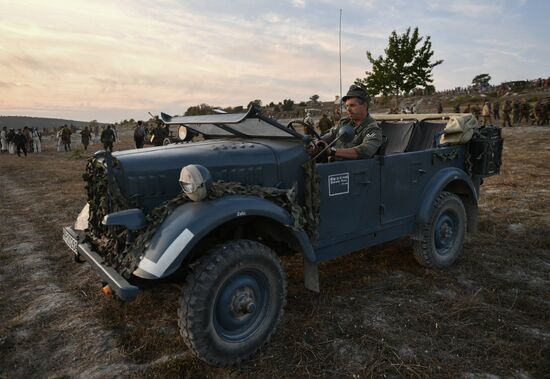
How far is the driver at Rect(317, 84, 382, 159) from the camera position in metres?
3.74

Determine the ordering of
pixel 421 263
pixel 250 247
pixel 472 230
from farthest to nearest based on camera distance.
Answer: pixel 472 230
pixel 421 263
pixel 250 247

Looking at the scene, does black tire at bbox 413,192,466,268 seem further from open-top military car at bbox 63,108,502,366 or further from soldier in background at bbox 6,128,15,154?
soldier in background at bbox 6,128,15,154

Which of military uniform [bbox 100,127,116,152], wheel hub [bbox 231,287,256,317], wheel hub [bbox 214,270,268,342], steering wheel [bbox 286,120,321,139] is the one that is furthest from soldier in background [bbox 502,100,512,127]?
wheel hub [bbox 231,287,256,317]

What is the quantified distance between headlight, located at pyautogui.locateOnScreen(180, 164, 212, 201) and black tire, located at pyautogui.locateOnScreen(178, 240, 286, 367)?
392 mm

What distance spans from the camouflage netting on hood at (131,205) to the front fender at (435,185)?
1.51 metres

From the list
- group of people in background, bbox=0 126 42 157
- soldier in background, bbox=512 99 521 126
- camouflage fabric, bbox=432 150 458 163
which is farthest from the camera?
soldier in background, bbox=512 99 521 126

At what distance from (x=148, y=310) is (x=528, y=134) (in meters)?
21.0

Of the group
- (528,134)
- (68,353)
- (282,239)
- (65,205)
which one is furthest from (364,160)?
(528,134)

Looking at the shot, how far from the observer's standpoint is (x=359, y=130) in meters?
4.30

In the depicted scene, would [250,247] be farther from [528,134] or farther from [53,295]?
[528,134]

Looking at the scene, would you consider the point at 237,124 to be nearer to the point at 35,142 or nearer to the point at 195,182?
the point at 195,182

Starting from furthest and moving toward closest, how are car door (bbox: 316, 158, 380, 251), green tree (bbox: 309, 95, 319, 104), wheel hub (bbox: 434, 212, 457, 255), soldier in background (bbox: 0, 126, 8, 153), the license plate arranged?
green tree (bbox: 309, 95, 319, 104), soldier in background (bbox: 0, 126, 8, 153), wheel hub (bbox: 434, 212, 457, 255), car door (bbox: 316, 158, 380, 251), the license plate

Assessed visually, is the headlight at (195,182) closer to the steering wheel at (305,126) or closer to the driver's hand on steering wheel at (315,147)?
the driver's hand on steering wheel at (315,147)

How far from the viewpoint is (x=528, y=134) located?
19656 mm
